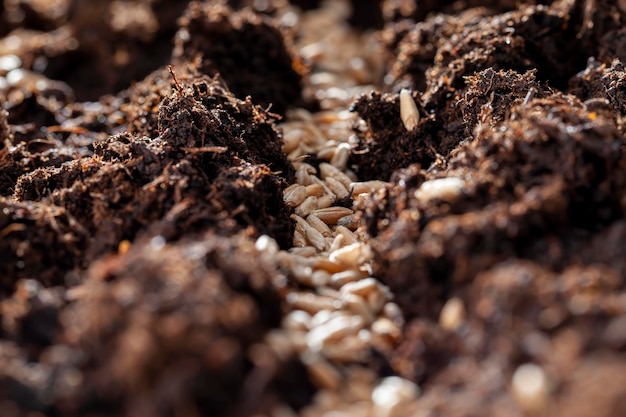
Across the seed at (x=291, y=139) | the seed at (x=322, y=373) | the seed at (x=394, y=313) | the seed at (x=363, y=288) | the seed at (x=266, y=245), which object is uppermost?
the seed at (x=291, y=139)

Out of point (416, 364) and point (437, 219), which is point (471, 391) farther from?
point (437, 219)

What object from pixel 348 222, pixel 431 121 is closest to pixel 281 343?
pixel 348 222

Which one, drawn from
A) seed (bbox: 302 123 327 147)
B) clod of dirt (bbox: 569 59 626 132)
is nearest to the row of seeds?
seed (bbox: 302 123 327 147)

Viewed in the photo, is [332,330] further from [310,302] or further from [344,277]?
[344,277]

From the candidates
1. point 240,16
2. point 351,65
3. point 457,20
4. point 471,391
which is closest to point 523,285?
point 471,391

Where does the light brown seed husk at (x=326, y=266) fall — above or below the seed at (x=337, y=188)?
below

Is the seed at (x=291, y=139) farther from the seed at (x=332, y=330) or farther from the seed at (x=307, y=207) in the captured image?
the seed at (x=332, y=330)

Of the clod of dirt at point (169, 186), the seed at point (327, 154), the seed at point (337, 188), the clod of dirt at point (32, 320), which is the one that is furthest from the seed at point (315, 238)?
the clod of dirt at point (32, 320)
